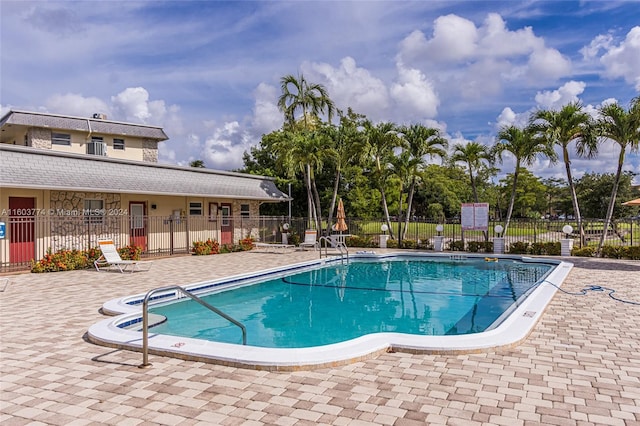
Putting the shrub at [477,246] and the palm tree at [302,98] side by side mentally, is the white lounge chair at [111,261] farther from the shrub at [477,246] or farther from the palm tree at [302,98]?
the shrub at [477,246]

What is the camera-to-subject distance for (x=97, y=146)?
25922 mm

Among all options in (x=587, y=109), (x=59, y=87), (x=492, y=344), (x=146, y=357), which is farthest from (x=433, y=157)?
(x=146, y=357)

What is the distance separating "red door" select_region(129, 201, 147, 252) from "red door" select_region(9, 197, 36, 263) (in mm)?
3795

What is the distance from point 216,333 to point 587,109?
17307 millimetres

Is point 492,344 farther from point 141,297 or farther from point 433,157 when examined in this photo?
point 433,157

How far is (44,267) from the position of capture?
13945 mm

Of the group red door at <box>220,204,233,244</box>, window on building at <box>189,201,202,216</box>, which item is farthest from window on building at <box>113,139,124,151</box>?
red door at <box>220,204,233,244</box>

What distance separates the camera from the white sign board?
20625 millimetres

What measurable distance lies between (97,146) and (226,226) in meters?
9.65

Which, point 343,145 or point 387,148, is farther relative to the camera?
point 343,145

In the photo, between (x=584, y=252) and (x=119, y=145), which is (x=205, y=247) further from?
(x=584, y=252)

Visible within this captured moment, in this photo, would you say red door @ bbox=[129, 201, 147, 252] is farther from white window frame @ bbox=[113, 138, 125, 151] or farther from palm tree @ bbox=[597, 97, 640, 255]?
palm tree @ bbox=[597, 97, 640, 255]

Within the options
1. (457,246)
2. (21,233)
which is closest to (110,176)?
(21,233)

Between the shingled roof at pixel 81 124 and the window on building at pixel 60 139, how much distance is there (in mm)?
543
